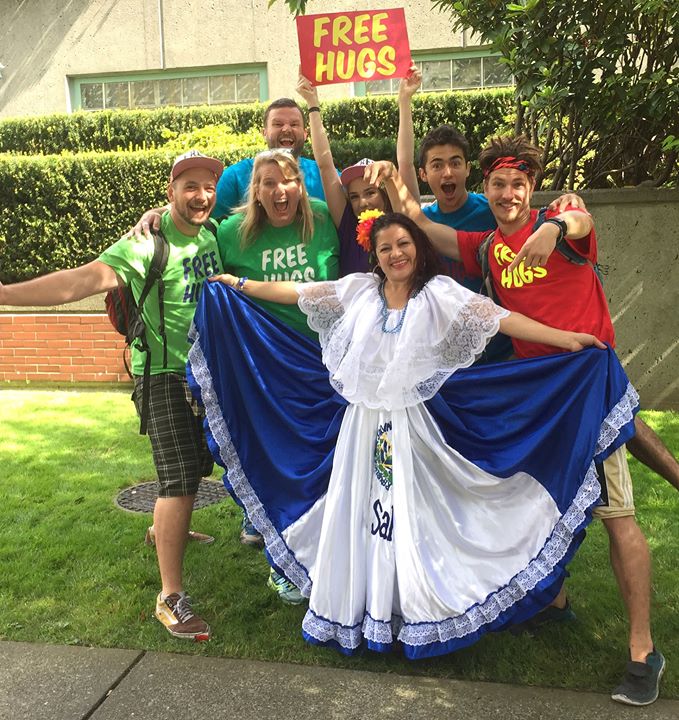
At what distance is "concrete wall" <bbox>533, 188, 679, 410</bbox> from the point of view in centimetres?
693

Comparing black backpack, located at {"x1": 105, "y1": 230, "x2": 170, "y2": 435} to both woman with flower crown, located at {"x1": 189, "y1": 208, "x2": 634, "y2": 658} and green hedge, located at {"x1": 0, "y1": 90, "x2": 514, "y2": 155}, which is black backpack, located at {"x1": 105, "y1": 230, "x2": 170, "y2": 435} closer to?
woman with flower crown, located at {"x1": 189, "y1": 208, "x2": 634, "y2": 658}

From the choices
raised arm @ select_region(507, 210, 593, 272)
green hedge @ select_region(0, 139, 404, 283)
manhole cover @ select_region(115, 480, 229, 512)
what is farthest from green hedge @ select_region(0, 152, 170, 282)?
raised arm @ select_region(507, 210, 593, 272)

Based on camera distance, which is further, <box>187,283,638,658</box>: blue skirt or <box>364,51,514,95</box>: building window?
<box>364,51,514,95</box>: building window

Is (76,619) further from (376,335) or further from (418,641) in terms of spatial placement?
(376,335)

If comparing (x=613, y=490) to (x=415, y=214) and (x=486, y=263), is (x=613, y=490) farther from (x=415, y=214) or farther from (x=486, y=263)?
(x=415, y=214)

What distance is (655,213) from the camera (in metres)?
6.94

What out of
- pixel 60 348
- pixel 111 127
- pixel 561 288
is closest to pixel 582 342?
pixel 561 288

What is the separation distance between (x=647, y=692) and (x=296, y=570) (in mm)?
1486

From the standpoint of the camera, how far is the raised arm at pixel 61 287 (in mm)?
3139

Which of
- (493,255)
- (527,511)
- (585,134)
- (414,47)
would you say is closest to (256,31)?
(414,47)

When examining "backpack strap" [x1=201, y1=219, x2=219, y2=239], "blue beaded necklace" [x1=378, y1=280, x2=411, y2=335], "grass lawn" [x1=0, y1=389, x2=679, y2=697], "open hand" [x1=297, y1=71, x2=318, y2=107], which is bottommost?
"grass lawn" [x1=0, y1=389, x2=679, y2=697]

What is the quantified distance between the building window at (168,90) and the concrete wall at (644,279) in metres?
6.84

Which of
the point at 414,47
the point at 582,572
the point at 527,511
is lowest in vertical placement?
the point at 582,572

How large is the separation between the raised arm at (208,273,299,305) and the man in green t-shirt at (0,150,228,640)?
0.21m
